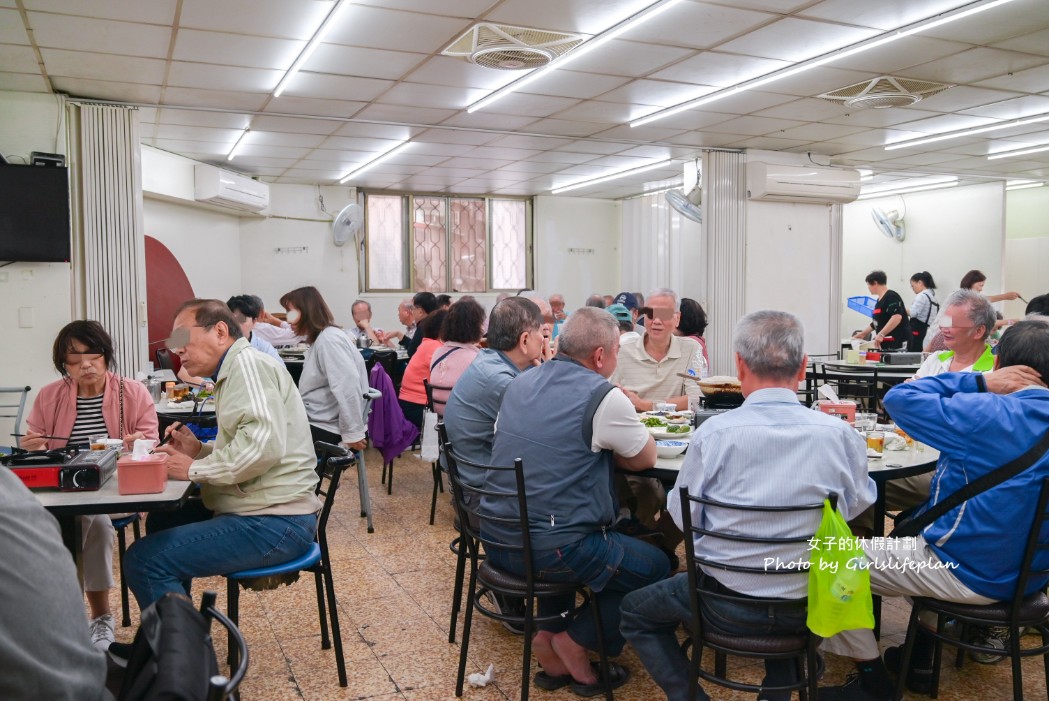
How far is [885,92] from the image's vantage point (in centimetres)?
641

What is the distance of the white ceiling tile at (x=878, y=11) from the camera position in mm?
4656

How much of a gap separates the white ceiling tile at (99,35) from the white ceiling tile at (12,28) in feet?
0.21

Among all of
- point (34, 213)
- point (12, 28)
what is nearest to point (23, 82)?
point (34, 213)

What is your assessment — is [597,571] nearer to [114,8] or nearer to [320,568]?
[320,568]

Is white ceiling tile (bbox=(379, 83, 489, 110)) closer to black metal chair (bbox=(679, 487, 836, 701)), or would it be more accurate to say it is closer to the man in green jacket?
the man in green jacket

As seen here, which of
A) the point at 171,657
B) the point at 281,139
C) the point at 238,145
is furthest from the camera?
the point at 238,145

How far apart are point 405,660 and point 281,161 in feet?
25.0

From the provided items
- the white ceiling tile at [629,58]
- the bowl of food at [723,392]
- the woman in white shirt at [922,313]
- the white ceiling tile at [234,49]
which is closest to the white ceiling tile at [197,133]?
the white ceiling tile at [234,49]

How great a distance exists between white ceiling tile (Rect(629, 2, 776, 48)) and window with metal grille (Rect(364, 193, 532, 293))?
753 centimetres

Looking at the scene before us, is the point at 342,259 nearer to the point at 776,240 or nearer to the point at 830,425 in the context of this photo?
the point at 776,240

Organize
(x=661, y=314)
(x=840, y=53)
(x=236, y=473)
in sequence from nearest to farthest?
(x=236, y=473) → (x=661, y=314) → (x=840, y=53)

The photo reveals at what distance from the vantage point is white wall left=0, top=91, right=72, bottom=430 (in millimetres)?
6066

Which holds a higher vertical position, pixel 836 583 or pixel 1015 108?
pixel 1015 108

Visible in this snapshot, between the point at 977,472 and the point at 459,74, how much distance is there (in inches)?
182
